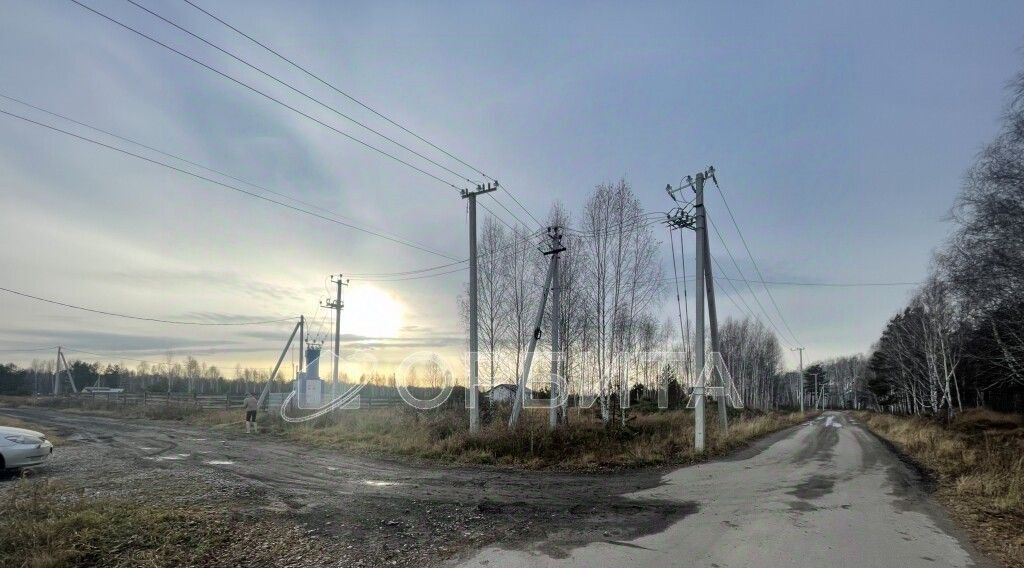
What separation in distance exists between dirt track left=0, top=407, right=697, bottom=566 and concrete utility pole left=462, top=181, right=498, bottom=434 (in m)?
3.44

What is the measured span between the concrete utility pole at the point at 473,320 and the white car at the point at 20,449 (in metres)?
10.1

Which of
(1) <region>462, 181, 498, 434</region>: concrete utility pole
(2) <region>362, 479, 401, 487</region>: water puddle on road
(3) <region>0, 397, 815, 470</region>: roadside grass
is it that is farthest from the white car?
(1) <region>462, 181, 498, 434</region>: concrete utility pole

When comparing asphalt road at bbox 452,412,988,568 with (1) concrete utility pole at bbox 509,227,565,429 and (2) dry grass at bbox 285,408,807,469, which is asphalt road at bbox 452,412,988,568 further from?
(1) concrete utility pole at bbox 509,227,565,429

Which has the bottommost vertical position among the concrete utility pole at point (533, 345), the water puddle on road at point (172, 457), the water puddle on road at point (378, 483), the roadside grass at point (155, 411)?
the roadside grass at point (155, 411)

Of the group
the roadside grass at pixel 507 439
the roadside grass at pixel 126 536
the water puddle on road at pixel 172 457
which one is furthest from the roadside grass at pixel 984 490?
the water puddle on road at pixel 172 457

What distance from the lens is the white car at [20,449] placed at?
1002cm

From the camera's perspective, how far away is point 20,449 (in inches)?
401

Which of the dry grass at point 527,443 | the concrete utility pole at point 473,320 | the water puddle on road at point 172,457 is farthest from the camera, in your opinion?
the concrete utility pole at point 473,320

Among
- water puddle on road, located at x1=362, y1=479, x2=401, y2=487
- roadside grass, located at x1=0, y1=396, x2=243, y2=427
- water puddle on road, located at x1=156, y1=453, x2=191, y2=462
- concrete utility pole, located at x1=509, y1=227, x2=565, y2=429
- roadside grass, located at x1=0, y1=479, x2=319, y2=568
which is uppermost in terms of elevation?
concrete utility pole, located at x1=509, y1=227, x2=565, y2=429

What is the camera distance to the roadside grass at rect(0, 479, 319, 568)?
17.0 ft

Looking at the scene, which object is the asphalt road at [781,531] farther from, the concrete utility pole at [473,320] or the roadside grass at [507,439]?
the concrete utility pole at [473,320]

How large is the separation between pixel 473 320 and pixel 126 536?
11672 millimetres

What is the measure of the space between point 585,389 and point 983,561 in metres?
22.4

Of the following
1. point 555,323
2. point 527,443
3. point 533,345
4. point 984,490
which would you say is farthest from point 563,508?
point 555,323
